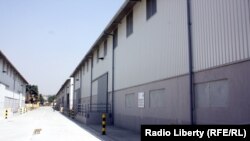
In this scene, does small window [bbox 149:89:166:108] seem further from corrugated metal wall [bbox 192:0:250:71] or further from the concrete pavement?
corrugated metal wall [bbox 192:0:250:71]

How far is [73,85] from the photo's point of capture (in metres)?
57.0

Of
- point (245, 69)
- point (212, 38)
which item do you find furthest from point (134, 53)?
point (245, 69)

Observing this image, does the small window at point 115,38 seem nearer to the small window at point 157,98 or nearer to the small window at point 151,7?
the small window at point 151,7

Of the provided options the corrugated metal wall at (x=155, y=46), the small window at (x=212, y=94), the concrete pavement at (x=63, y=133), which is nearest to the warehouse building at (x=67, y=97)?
the concrete pavement at (x=63, y=133)

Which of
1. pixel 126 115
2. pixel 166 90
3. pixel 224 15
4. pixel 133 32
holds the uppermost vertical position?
pixel 133 32

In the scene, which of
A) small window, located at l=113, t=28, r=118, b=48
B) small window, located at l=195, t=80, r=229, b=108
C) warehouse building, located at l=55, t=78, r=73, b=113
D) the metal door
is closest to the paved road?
the metal door

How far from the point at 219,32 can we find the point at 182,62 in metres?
2.66

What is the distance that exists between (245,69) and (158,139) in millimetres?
4612

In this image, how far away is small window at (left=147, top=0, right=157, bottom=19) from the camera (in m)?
15.4

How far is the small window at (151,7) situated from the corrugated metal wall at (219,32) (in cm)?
443

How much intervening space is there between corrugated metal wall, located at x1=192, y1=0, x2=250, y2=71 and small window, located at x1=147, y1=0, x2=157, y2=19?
4432 mm

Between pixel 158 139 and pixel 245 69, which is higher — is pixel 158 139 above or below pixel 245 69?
below

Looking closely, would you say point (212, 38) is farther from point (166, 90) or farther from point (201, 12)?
point (166, 90)

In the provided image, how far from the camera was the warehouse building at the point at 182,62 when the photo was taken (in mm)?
8656
